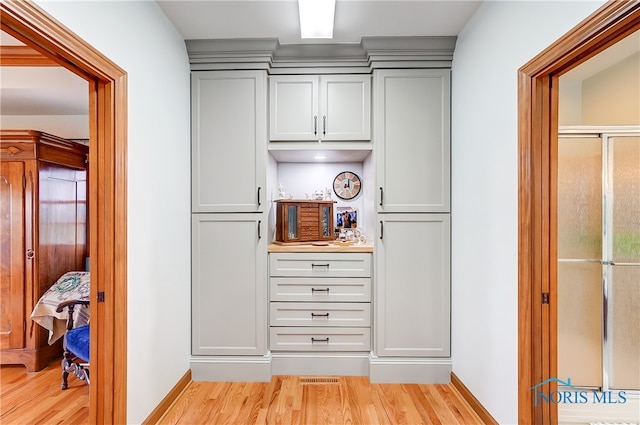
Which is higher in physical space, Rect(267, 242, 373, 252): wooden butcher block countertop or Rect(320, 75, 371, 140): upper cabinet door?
Rect(320, 75, 371, 140): upper cabinet door

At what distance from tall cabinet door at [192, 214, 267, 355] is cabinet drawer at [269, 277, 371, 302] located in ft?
0.50

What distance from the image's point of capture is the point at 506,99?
6.24 ft

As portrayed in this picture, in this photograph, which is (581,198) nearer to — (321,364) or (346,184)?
(346,184)

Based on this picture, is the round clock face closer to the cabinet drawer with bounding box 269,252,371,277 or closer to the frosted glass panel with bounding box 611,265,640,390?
the cabinet drawer with bounding box 269,252,371,277

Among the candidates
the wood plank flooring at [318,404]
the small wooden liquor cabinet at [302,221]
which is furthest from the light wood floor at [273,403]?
the small wooden liquor cabinet at [302,221]

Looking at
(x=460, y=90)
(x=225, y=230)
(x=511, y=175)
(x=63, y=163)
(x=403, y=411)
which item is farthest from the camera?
(x=63, y=163)

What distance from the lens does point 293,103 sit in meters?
2.77

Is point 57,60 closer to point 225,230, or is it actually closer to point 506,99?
point 225,230

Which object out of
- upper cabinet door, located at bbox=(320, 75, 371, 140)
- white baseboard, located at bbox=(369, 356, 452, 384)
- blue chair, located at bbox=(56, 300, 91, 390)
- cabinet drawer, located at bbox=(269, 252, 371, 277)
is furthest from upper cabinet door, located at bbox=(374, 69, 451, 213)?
blue chair, located at bbox=(56, 300, 91, 390)

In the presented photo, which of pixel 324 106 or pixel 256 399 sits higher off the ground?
pixel 324 106

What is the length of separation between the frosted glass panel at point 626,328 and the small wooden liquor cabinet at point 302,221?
2.10 m

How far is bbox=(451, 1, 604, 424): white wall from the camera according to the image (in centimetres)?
178

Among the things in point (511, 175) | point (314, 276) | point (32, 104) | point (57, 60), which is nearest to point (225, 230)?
point (314, 276)

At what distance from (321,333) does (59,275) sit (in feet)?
7.70
